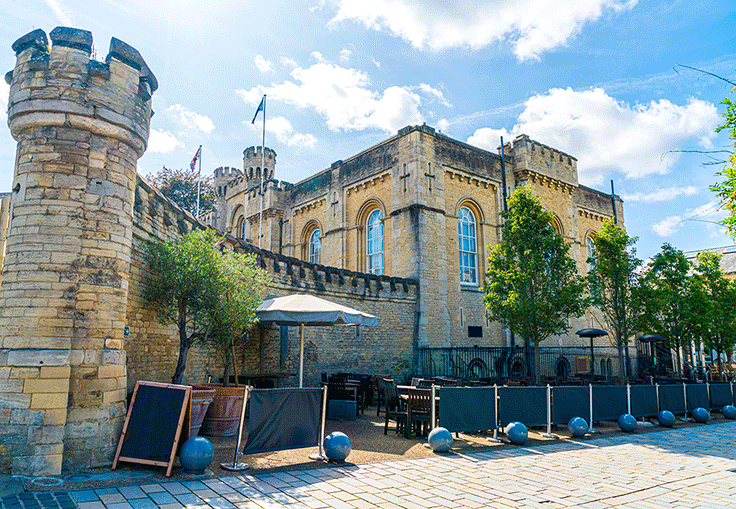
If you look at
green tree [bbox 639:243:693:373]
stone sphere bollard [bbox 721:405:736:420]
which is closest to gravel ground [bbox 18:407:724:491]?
stone sphere bollard [bbox 721:405:736:420]

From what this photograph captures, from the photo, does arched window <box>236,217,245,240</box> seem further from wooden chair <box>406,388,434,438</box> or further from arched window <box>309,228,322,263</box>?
wooden chair <box>406,388,434,438</box>

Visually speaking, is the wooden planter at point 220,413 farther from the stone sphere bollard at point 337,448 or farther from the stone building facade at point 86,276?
the stone sphere bollard at point 337,448

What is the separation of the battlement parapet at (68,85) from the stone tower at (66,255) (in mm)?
15

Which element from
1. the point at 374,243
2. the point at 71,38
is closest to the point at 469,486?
the point at 71,38

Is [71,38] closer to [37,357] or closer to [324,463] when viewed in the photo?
[37,357]

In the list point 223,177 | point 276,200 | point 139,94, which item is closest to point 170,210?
point 139,94

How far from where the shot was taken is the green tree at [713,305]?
20.0 metres

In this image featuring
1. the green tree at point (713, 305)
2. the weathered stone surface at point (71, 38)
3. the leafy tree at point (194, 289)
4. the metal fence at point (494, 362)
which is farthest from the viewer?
the green tree at point (713, 305)

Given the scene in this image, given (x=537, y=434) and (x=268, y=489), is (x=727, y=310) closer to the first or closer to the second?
(x=537, y=434)

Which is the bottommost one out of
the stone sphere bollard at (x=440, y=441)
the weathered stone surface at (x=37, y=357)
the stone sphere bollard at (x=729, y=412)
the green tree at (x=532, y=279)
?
the stone sphere bollard at (x=729, y=412)

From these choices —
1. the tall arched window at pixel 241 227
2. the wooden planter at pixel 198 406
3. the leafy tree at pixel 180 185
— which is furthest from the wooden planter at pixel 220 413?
the leafy tree at pixel 180 185

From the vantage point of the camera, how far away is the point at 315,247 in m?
25.9

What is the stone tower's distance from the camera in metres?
6.08

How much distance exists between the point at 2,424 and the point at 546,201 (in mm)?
22798
